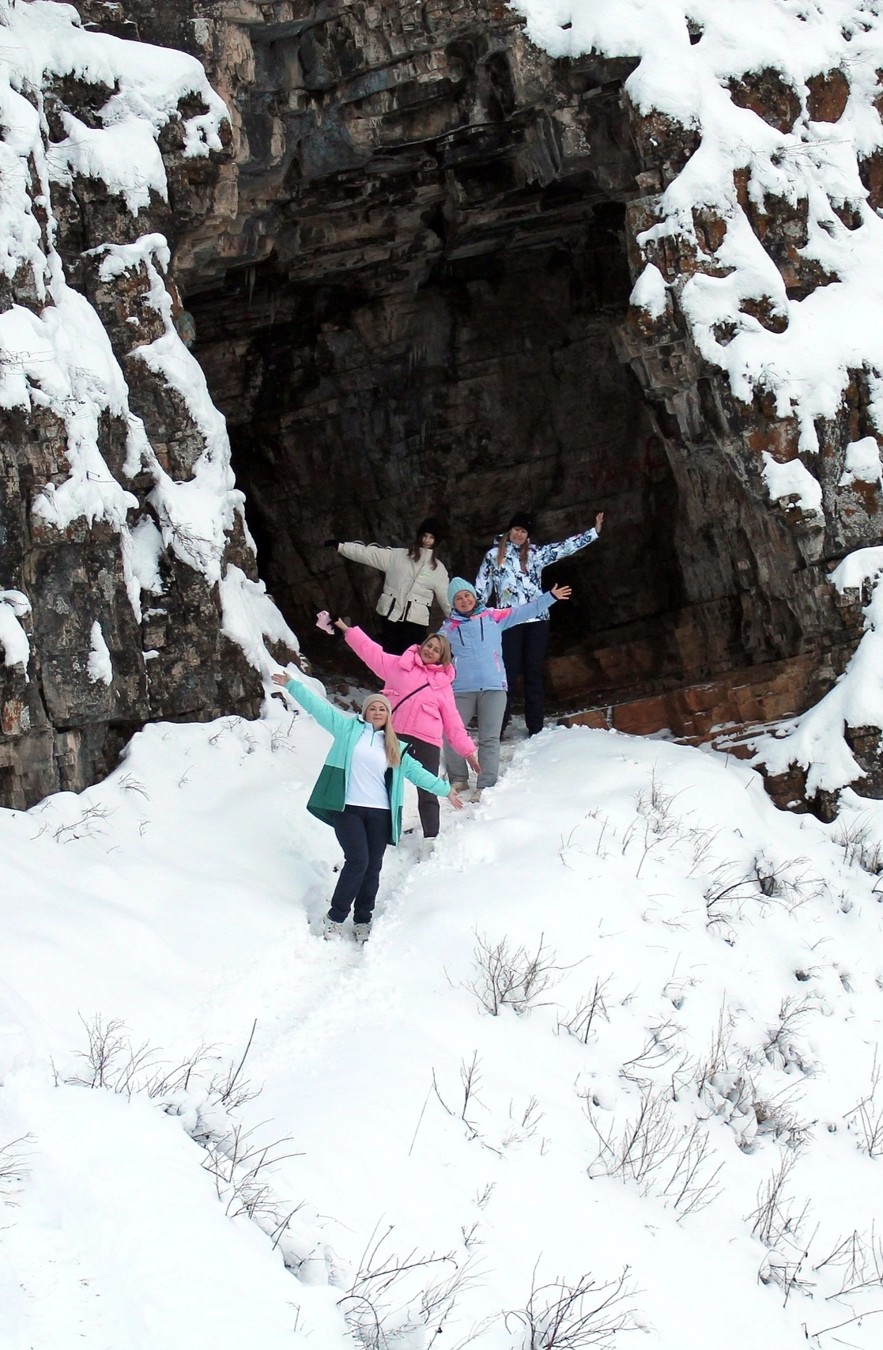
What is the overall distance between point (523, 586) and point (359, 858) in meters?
4.17

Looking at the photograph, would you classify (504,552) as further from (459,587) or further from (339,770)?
(339,770)

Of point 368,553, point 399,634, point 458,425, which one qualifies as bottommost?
point 399,634

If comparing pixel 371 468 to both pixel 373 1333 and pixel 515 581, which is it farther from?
pixel 373 1333

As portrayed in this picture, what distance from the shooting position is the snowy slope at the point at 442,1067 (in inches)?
172

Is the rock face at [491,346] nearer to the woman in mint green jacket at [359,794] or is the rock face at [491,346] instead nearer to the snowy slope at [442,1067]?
the snowy slope at [442,1067]

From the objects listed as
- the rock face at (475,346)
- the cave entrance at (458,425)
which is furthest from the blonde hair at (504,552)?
the cave entrance at (458,425)

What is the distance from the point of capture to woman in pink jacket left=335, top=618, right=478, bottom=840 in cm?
862

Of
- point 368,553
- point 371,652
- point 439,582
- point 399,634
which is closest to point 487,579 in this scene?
point 439,582

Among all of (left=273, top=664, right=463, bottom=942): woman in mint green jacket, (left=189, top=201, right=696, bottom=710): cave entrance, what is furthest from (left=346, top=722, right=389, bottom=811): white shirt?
(left=189, top=201, right=696, bottom=710): cave entrance

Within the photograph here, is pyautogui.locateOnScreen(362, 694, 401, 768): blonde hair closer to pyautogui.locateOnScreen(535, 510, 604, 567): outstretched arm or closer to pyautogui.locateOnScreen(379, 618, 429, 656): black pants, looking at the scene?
pyautogui.locateOnScreen(535, 510, 604, 567): outstretched arm

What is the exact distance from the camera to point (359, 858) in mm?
7242

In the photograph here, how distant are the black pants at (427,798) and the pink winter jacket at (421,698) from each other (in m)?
0.05

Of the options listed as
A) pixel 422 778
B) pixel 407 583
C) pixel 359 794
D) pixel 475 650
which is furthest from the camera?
pixel 407 583

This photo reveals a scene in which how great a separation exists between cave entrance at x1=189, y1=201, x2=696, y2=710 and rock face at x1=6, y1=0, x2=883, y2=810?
35mm
